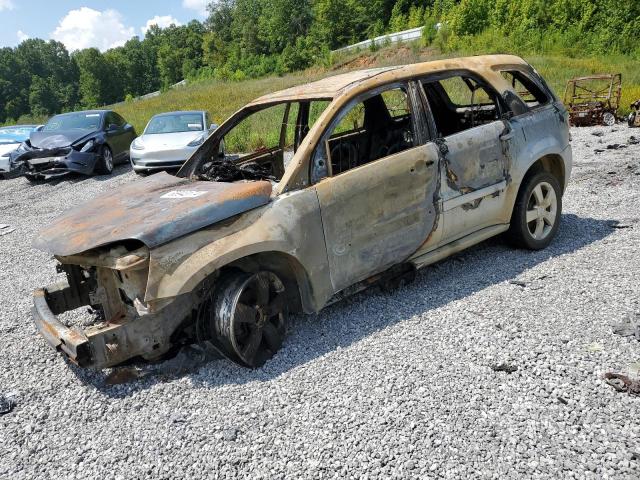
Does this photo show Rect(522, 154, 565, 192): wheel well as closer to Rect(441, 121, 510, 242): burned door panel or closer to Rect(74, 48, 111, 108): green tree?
Rect(441, 121, 510, 242): burned door panel

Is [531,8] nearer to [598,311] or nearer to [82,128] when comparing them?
[82,128]

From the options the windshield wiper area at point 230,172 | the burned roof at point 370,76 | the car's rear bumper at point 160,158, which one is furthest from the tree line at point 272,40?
the windshield wiper area at point 230,172

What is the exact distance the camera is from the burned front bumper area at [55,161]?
488 inches

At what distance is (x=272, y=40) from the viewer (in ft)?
304

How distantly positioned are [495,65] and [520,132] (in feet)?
2.33

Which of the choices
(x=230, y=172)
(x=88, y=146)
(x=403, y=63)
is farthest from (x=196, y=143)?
(x=403, y=63)

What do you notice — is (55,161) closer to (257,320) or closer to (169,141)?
(169,141)

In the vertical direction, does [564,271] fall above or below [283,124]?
below

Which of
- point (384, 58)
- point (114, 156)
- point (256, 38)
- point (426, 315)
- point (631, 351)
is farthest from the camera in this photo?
point (256, 38)

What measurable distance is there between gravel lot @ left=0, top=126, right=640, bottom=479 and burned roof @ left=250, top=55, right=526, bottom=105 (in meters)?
1.75

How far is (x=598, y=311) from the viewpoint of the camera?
376cm

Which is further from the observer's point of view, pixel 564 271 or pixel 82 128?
pixel 82 128

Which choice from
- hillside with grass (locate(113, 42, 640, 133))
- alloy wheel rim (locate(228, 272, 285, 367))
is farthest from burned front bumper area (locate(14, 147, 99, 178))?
alloy wheel rim (locate(228, 272, 285, 367))

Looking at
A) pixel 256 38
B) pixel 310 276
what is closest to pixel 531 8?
pixel 310 276
